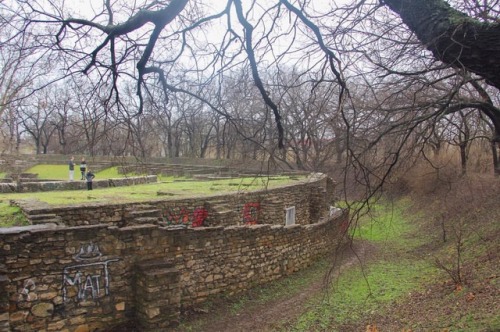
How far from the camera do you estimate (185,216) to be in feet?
41.4

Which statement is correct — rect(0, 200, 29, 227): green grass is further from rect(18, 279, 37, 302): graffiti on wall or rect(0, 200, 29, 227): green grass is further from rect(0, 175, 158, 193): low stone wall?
rect(0, 175, 158, 193): low stone wall

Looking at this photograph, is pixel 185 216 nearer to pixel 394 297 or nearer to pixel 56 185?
pixel 394 297

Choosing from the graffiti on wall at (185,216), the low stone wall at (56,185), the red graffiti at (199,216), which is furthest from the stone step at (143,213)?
the low stone wall at (56,185)

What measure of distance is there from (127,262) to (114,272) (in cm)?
33

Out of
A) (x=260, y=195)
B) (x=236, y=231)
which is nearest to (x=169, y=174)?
(x=260, y=195)

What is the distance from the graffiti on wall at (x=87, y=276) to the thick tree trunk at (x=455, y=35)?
22.0 ft

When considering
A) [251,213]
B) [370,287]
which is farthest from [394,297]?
[251,213]

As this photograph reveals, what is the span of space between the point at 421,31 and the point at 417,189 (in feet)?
73.2

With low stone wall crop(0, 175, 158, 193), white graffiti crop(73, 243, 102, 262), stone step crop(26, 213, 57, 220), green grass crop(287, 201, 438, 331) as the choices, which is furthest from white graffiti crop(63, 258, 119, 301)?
low stone wall crop(0, 175, 158, 193)

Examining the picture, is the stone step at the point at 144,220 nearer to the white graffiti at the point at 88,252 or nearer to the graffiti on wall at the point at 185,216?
the white graffiti at the point at 88,252

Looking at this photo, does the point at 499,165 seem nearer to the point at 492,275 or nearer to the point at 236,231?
the point at 492,275

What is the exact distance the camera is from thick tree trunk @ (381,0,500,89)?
4074 millimetres

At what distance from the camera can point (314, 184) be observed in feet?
67.3

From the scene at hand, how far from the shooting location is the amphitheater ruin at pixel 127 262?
7570 mm
